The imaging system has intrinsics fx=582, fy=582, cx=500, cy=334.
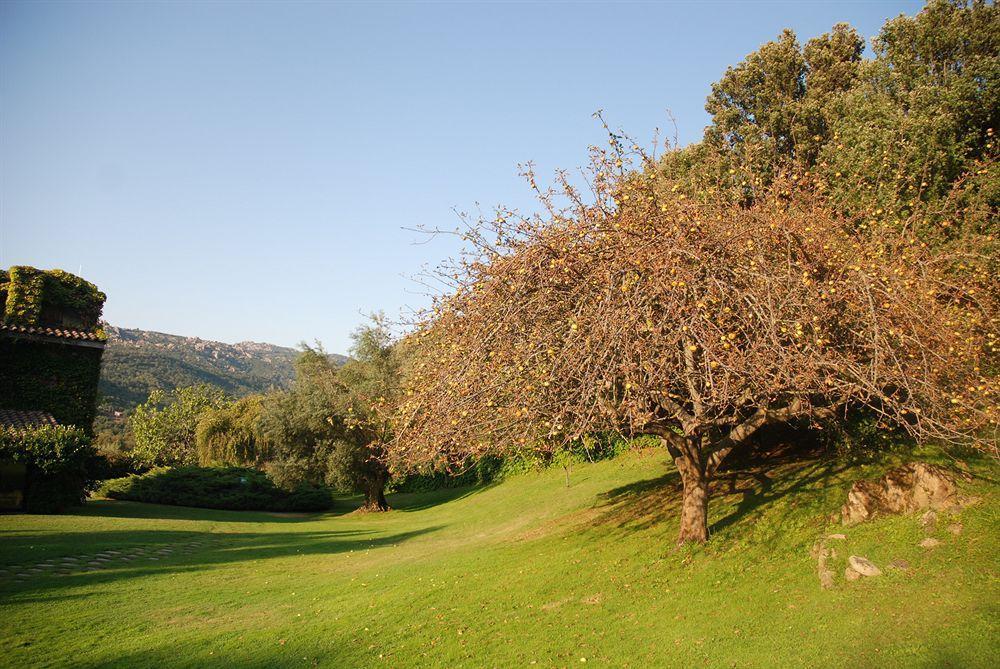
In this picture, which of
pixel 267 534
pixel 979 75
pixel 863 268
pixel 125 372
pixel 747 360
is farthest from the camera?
pixel 125 372

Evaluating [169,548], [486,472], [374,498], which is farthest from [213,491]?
[169,548]

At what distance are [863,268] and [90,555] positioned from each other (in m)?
18.8

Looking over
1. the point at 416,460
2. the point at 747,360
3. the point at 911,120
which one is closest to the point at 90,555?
the point at 416,460

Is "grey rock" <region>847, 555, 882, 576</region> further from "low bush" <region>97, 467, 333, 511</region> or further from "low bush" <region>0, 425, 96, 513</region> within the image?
"low bush" <region>97, 467, 333, 511</region>

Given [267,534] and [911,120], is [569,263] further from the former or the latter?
[267,534]

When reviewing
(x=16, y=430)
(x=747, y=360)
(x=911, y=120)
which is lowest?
(x=747, y=360)

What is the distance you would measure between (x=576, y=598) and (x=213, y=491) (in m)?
30.5

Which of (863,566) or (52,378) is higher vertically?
(52,378)

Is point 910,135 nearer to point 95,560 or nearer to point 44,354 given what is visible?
point 95,560

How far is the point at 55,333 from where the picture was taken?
77.9ft

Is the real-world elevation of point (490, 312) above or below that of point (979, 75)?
below

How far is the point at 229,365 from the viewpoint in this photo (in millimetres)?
166000

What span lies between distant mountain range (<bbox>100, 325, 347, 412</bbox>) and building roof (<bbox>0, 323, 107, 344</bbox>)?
19953 mm

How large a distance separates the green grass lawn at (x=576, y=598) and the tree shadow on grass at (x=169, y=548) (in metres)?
0.11
